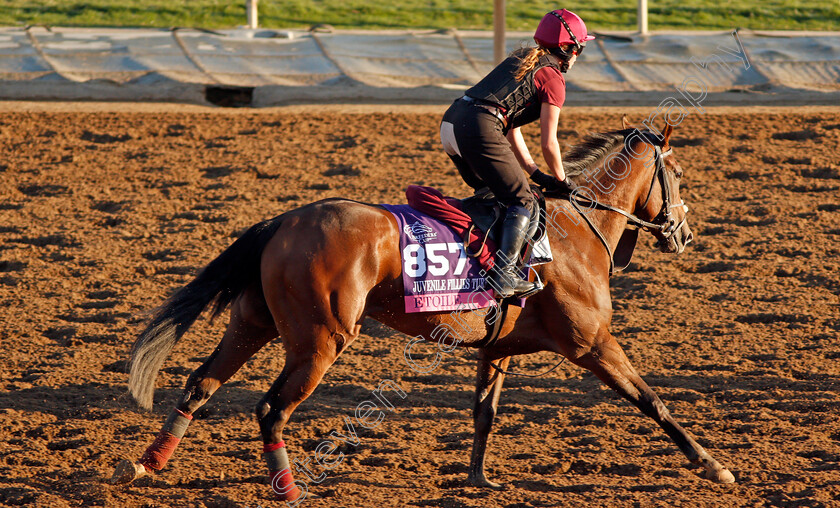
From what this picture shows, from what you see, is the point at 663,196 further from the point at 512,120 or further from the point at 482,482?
the point at 482,482

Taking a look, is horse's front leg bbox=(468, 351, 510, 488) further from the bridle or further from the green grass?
the green grass

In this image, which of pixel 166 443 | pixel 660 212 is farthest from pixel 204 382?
pixel 660 212

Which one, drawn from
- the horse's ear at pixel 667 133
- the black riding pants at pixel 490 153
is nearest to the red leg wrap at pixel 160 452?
the black riding pants at pixel 490 153

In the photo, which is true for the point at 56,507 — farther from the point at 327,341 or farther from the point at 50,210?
the point at 50,210

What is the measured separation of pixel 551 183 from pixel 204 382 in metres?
2.13

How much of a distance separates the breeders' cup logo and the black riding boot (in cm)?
36

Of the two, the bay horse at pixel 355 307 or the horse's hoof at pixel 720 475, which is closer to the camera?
the bay horse at pixel 355 307

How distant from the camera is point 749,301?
718cm

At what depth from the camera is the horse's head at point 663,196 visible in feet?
17.0

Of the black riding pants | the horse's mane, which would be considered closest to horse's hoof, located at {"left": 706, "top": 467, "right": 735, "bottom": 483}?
the black riding pants

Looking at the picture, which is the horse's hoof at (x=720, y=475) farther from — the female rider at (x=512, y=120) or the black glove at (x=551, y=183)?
the black glove at (x=551, y=183)

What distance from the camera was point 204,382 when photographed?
4.58 meters

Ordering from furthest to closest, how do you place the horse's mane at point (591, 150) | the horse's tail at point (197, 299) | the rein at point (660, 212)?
the horse's mane at point (591, 150) < the rein at point (660, 212) < the horse's tail at point (197, 299)

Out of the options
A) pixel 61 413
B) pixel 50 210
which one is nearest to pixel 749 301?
pixel 61 413
